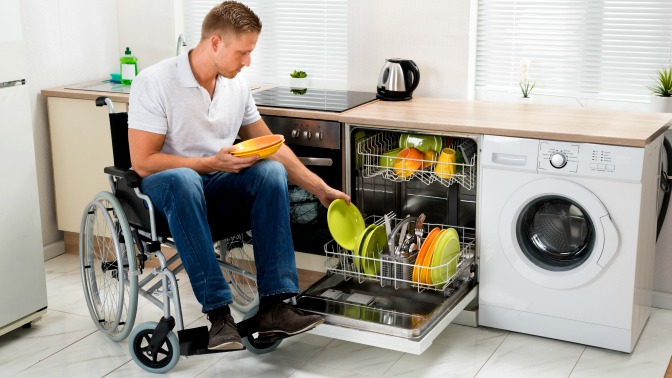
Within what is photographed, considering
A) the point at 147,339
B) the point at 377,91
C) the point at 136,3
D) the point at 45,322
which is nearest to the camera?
the point at 147,339

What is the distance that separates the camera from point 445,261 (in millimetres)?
3061

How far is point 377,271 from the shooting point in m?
3.21

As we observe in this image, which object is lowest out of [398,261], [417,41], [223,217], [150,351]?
[150,351]

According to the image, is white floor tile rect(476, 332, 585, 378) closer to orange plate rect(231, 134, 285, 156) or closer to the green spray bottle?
orange plate rect(231, 134, 285, 156)

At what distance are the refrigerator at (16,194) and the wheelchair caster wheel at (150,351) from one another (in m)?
0.56

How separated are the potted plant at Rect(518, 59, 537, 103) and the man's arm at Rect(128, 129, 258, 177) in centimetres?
133

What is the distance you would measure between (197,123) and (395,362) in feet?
3.58

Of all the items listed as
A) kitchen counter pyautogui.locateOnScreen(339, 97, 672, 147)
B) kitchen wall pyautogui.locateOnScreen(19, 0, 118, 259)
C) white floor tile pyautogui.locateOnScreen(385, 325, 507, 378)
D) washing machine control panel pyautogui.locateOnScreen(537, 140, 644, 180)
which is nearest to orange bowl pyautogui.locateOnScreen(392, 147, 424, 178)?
kitchen counter pyautogui.locateOnScreen(339, 97, 672, 147)

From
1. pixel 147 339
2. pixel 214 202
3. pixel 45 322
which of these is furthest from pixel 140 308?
pixel 214 202

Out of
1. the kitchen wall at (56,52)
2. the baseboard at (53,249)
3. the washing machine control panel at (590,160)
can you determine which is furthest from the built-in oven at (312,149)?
the baseboard at (53,249)

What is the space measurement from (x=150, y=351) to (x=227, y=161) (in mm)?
696

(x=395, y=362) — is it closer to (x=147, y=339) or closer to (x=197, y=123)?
(x=147, y=339)

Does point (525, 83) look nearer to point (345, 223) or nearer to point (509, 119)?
point (509, 119)

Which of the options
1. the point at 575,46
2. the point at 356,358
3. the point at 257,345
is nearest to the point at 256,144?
the point at 257,345
